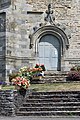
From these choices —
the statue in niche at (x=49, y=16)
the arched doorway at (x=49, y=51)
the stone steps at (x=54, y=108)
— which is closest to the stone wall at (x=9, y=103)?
the stone steps at (x=54, y=108)

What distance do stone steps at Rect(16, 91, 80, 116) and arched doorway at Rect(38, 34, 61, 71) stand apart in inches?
380

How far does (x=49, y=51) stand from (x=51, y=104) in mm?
10962

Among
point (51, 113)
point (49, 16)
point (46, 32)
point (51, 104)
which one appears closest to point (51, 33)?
point (46, 32)

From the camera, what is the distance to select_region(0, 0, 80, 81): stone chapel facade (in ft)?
75.3

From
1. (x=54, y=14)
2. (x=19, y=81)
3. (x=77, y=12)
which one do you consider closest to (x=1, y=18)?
(x=54, y=14)

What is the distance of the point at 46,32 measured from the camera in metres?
23.6

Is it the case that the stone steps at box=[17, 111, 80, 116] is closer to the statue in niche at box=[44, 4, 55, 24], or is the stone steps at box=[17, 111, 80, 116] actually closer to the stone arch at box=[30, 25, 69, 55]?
the stone arch at box=[30, 25, 69, 55]

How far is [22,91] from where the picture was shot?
13.8 metres

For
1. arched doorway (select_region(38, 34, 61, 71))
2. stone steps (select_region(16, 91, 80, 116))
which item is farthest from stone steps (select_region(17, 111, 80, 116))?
arched doorway (select_region(38, 34, 61, 71))

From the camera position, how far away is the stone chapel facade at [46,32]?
22953 mm

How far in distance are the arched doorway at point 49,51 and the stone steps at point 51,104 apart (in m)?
9.66

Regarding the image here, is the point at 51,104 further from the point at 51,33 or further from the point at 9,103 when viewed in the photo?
the point at 51,33

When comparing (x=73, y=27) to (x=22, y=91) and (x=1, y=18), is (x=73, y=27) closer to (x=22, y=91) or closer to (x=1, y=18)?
(x=1, y=18)

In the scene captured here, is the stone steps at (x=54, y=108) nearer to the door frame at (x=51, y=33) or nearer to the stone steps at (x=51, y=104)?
the stone steps at (x=51, y=104)
